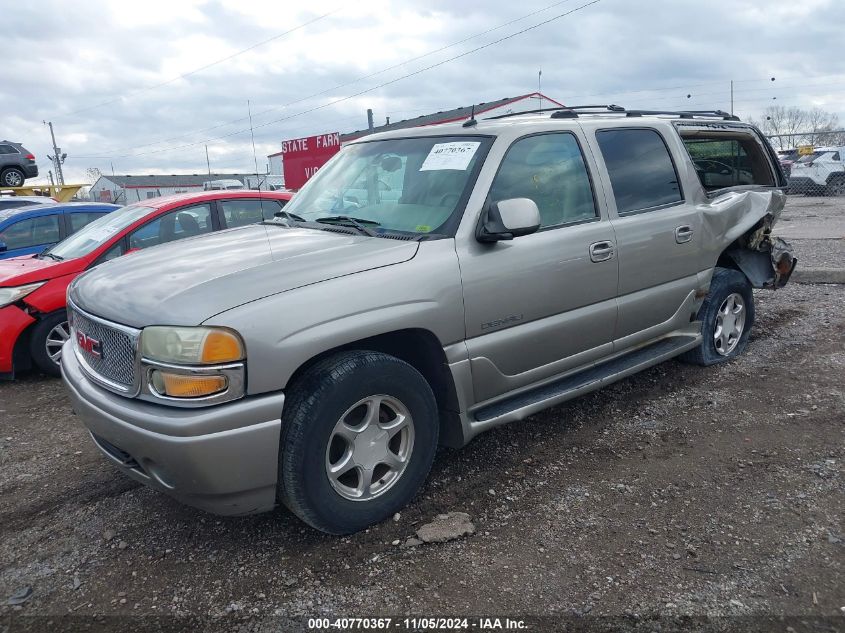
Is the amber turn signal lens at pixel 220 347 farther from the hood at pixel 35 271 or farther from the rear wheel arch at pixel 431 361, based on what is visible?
the hood at pixel 35 271

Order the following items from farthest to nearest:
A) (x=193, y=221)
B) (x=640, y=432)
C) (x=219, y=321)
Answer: (x=193, y=221) < (x=640, y=432) < (x=219, y=321)

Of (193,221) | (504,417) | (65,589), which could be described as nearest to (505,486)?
(504,417)

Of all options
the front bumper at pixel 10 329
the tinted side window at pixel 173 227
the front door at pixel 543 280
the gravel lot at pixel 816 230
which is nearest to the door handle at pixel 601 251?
the front door at pixel 543 280

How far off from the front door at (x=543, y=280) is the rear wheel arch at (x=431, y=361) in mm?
157

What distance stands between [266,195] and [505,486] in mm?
4560

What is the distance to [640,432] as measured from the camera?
13.3ft

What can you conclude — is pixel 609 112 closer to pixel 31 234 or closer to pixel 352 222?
pixel 352 222

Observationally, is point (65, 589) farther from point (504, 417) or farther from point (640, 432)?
point (640, 432)

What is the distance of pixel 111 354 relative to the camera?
2826mm

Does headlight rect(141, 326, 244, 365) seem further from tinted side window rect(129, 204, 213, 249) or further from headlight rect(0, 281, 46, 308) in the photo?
tinted side window rect(129, 204, 213, 249)

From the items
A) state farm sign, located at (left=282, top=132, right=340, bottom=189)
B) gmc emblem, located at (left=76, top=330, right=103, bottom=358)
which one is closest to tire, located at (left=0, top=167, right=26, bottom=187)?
state farm sign, located at (left=282, top=132, right=340, bottom=189)

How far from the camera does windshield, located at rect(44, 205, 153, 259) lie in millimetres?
5906

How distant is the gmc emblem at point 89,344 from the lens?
115 inches

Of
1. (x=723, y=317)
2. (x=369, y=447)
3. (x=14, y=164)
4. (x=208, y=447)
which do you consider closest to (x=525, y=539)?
(x=369, y=447)
